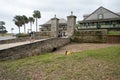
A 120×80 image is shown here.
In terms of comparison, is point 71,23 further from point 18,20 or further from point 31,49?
point 18,20

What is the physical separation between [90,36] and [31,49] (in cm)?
1069

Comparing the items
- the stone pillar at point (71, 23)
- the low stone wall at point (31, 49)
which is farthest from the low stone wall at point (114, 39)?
the low stone wall at point (31, 49)

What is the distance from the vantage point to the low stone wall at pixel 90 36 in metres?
19.3

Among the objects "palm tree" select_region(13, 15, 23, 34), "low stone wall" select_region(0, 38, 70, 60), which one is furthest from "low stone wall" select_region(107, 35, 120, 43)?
"palm tree" select_region(13, 15, 23, 34)

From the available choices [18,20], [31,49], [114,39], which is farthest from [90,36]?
[18,20]

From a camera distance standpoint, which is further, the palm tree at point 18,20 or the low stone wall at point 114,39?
the palm tree at point 18,20

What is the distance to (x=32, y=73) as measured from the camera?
20.4 feet

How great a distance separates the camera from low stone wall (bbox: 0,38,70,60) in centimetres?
877

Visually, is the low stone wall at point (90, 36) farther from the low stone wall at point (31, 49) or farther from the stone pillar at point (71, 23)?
the low stone wall at point (31, 49)

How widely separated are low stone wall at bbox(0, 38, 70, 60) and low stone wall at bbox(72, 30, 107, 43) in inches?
108

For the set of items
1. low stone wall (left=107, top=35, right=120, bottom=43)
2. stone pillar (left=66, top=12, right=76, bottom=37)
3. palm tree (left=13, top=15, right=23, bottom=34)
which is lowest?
low stone wall (left=107, top=35, right=120, bottom=43)

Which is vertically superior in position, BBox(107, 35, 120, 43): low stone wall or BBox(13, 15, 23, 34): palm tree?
BBox(13, 15, 23, 34): palm tree

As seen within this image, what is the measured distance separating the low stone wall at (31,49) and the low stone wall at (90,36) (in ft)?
9.02

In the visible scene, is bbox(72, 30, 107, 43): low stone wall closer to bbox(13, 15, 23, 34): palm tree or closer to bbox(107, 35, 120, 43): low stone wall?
bbox(107, 35, 120, 43): low stone wall
